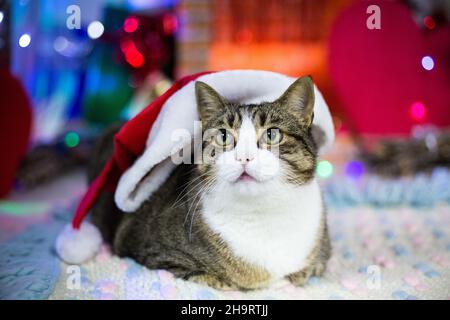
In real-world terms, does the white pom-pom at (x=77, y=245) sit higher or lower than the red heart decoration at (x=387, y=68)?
lower

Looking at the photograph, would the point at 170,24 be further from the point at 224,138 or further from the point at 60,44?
the point at 224,138

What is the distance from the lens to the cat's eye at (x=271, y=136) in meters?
0.88

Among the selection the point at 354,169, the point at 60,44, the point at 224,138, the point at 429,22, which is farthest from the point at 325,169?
the point at 60,44

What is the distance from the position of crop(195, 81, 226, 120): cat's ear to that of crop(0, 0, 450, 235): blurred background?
400 millimetres

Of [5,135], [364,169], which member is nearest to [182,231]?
[5,135]

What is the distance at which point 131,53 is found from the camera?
2.46 m

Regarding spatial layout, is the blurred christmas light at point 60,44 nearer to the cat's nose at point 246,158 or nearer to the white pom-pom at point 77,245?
the white pom-pom at point 77,245

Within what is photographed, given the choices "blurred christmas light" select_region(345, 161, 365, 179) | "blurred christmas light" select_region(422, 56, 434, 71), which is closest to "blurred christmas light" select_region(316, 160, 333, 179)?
"blurred christmas light" select_region(345, 161, 365, 179)

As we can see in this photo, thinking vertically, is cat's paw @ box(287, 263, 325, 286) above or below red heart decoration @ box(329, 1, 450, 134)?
below

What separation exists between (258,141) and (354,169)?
138 cm

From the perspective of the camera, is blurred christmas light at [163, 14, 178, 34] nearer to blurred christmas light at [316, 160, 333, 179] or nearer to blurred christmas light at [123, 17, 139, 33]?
blurred christmas light at [123, 17, 139, 33]

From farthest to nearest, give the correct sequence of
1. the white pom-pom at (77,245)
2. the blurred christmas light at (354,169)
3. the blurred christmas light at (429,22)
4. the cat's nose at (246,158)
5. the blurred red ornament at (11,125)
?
the blurred christmas light at (354,169) → the blurred christmas light at (429,22) → the blurred red ornament at (11,125) → the white pom-pom at (77,245) → the cat's nose at (246,158)

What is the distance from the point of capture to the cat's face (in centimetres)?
85

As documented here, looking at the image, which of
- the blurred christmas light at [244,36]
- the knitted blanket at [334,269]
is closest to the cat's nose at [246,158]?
the knitted blanket at [334,269]
